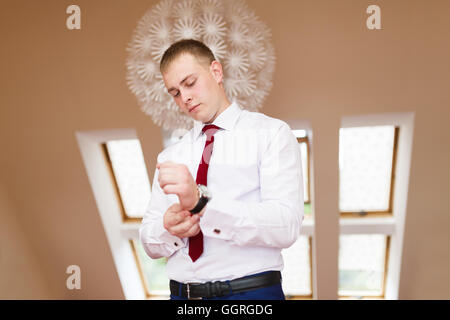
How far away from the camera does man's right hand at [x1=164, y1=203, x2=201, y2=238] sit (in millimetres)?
938

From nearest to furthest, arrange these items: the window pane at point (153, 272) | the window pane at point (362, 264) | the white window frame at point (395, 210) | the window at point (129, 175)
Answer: the white window frame at point (395, 210)
the window at point (129, 175)
the window pane at point (362, 264)
the window pane at point (153, 272)

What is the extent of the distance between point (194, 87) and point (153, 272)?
2.20 meters

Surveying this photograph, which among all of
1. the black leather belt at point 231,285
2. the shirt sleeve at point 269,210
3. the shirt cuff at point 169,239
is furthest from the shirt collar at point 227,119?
the black leather belt at point 231,285

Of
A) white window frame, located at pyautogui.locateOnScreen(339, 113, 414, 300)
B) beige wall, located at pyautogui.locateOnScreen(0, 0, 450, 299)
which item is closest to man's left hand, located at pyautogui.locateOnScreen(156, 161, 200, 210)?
beige wall, located at pyautogui.locateOnScreen(0, 0, 450, 299)

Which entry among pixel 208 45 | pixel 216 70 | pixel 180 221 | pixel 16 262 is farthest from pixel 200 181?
pixel 16 262

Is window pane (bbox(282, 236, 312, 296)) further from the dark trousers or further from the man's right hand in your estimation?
the man's right hand

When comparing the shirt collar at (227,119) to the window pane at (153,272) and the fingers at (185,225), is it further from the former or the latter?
the window pane at (153,272)

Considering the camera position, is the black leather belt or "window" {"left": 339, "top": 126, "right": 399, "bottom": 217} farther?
"window" {"left": 339, "top": 126, "right": 399, "bottom": 217}

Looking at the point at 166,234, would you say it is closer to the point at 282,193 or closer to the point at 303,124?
the point at 282,193

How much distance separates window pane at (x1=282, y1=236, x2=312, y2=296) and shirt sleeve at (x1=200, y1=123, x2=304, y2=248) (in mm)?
1927

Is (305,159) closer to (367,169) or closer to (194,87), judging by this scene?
(367,169)

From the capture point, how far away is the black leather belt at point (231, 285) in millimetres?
997

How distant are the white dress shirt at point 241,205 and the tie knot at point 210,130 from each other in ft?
0.04

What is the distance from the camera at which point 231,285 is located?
1000 mm
